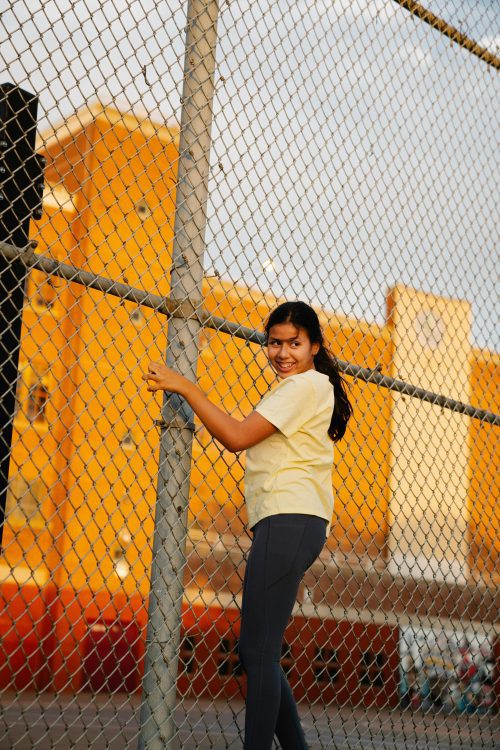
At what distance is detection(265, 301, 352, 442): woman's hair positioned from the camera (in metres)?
2.59

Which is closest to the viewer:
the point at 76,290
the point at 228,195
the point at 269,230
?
the point at 228,195

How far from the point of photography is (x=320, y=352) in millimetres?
2758

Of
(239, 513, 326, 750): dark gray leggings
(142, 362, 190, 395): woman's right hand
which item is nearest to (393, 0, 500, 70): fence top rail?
Answer: (142, 362, 190, 395): woman's right hand

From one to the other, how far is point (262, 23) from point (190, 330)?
1.17 meters

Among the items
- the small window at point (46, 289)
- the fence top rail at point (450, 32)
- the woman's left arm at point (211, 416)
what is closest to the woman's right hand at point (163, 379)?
the woman's left arm at point (211, 416)

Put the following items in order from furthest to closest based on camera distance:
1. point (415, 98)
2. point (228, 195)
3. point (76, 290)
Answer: point (76, 290), point (415, 98), point (228, 195)

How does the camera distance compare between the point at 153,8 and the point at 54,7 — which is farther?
the point at 153,8

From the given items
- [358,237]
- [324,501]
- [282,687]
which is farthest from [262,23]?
[282,687]

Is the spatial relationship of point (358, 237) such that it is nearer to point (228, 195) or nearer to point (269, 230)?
point (269, 230)

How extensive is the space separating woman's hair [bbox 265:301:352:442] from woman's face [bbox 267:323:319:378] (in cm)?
2

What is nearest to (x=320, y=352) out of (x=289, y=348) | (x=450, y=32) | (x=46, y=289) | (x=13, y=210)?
(x=289, y=348)

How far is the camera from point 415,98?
3643mm

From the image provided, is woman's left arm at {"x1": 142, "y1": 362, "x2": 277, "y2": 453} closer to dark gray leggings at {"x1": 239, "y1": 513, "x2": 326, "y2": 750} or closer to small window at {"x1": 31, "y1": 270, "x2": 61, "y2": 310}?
dark gray leggings at {"x1": 239, "y1": 513, "x2": 326, "y2": 750}

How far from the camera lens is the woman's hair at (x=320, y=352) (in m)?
2.59
